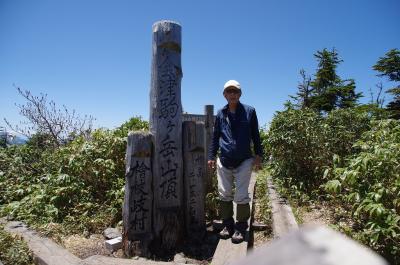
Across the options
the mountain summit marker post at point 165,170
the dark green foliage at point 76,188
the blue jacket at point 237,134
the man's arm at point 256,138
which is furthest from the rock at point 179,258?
the dark green foliage at point 76,188

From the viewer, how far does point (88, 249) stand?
419cm

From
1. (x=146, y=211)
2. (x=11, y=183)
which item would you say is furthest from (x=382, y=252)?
(x=11, y=183)

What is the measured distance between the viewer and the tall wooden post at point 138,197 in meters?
3.98

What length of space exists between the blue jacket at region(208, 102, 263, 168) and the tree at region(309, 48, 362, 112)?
17.8m

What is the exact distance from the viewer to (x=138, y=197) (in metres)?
4.07

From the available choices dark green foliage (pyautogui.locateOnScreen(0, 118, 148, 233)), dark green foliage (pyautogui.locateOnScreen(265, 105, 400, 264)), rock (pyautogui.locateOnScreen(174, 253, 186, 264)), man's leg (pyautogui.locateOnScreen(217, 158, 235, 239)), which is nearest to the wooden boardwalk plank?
man's leg (pyautogui.locateOnScreen(217, 158, 235, 239))

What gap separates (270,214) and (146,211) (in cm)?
193

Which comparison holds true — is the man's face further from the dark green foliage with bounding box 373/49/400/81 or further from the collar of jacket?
the dark green foliage with bounding box 373/49/400/81

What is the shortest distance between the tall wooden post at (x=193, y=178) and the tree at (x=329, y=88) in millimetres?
17576

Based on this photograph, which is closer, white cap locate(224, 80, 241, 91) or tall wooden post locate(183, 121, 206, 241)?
white cap locate(224, 80, 241, 91)

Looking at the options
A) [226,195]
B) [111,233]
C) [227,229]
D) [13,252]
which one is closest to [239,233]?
[227,229]

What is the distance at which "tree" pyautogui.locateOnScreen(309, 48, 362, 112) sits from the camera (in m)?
20.6

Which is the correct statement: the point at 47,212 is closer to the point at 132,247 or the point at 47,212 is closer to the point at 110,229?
the point at 110,229

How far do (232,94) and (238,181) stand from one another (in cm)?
104
